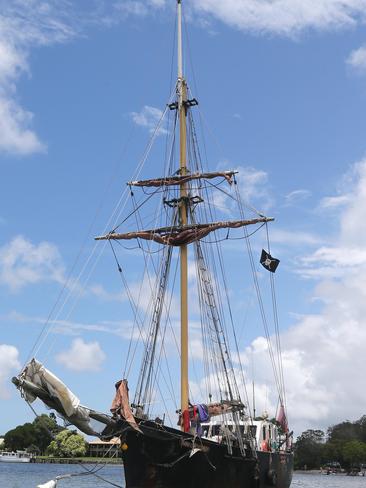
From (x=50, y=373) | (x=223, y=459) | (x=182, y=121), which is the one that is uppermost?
(x=182, y=121)

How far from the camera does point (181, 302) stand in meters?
31.9

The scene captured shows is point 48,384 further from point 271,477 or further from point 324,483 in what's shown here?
point 324,483

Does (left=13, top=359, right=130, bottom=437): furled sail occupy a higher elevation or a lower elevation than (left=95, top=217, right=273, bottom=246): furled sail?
lower

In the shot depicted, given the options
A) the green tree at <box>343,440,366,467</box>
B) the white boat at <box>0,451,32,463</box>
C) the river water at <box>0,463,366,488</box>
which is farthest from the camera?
the white boat at <box>0,451,32,463</box>

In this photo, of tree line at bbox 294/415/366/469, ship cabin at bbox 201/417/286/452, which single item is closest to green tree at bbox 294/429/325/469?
tree line at bbox 294/415/366/469

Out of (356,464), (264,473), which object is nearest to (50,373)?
(264,473)

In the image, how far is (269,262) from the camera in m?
35.7

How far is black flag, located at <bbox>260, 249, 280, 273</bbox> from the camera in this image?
35.5 meters

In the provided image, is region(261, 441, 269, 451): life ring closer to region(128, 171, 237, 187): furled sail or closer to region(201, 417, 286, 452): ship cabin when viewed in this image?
region(201, 417, 286, 452): ship cabin

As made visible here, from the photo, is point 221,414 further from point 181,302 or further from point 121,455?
point 121,455

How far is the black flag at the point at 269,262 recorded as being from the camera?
35500mm

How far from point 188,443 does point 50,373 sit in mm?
6045


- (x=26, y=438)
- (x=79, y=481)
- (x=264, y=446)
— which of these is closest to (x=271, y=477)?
(x=264, y=446)

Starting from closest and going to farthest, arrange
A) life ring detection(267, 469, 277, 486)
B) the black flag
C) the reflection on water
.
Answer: life ring detection(267, 469, 277, 486), the black flag, the reflection on water
